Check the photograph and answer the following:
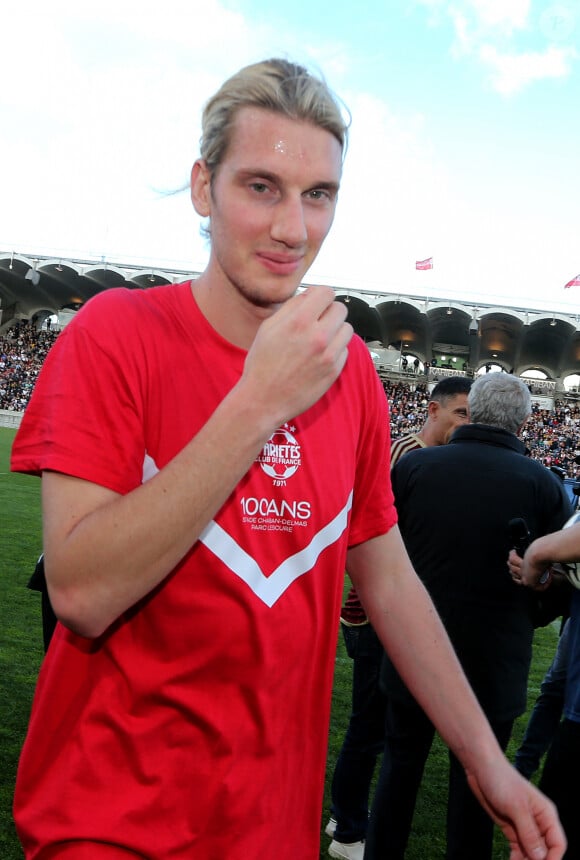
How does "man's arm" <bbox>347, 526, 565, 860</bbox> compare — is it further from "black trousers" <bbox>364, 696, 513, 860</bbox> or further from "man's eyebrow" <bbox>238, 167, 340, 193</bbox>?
"black trousers" <bbox>364, 696, 513, 860</bbox>

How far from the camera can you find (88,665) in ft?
4.52

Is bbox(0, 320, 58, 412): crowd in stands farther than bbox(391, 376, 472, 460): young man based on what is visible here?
Yes

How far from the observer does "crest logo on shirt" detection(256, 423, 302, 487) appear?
146 cm

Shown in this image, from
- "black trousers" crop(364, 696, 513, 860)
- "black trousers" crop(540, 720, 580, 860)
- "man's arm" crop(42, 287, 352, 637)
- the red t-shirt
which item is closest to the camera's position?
"man's arm" crop(42, 287, 352, 637)

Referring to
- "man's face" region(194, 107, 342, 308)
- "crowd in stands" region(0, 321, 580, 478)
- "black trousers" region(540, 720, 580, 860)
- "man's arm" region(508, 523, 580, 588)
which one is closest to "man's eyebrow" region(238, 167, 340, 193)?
"man's face" region(194, 107, 342, 308)

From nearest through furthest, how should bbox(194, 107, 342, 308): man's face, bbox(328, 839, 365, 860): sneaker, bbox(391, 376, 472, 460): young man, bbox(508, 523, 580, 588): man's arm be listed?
bbox(194, 107, 342, 308): man's face
bbox(508, 523, 580, 588): man's arm
bbox(328, 839, 365, 860): sneaker
bbox(391, 376, 472, 460): young man

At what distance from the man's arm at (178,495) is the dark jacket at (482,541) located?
2.55 meters

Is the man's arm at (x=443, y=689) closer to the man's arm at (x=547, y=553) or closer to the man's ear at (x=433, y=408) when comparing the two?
the man's arm at (x=547, y=553)

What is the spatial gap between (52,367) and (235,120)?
0.56 metres

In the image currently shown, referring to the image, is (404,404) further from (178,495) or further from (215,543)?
(178,495)

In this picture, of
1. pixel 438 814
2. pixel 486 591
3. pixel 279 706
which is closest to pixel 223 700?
pixel 279 706

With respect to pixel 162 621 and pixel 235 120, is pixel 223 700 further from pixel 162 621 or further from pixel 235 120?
pixel 235 120

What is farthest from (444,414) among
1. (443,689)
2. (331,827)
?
(443,689)

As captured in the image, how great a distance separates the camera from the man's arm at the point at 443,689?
1.43m
